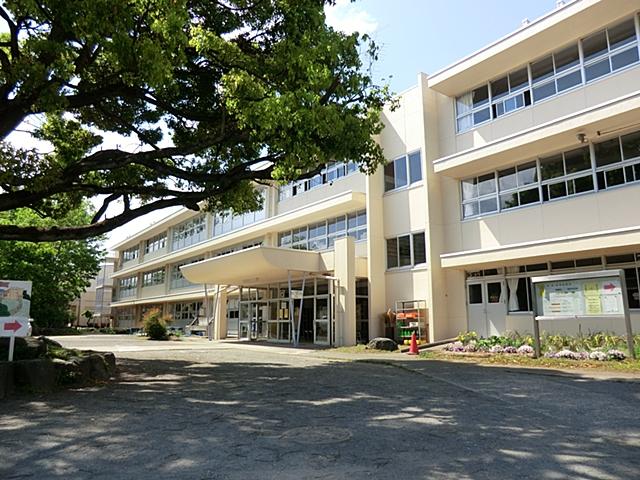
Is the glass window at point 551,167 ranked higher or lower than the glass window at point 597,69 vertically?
lower

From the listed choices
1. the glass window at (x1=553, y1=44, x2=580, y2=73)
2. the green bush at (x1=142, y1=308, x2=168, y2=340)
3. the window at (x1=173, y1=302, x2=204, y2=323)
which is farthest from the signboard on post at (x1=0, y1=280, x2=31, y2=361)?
the window at (x1=173, y1=302, x2=204, y2=323)

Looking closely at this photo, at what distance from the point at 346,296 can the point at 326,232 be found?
529 centimetres

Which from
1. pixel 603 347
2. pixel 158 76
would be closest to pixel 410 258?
pixel 603 347

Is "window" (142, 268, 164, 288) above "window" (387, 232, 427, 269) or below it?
above

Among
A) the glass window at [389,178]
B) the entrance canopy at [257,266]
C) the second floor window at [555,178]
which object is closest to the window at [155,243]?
the entrance canopy at [257,266]

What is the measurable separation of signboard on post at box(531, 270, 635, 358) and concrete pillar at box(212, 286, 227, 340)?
62.6 feet

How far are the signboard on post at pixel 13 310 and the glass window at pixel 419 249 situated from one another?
554 inches

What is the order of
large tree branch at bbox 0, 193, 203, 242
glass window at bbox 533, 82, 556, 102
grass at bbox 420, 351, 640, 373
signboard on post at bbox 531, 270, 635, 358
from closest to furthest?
large tree branch at bbox 0, 193, 203, 242, grass at bbox 420, 351, 640, 373, signboard on post at bbox 531, 270, 635, 358, glass window at bbox 533, 82, 556, 102

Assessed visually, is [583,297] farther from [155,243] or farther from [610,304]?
[155,243]

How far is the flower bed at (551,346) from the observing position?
1281cm

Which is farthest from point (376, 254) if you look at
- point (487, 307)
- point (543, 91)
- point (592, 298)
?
point (592, 298)

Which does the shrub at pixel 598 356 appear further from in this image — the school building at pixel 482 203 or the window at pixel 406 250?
the window at pixel 406 250

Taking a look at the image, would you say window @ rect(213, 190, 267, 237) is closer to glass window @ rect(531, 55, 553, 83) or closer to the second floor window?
the second floor window

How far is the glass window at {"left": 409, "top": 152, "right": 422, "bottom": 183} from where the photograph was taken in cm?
2038
